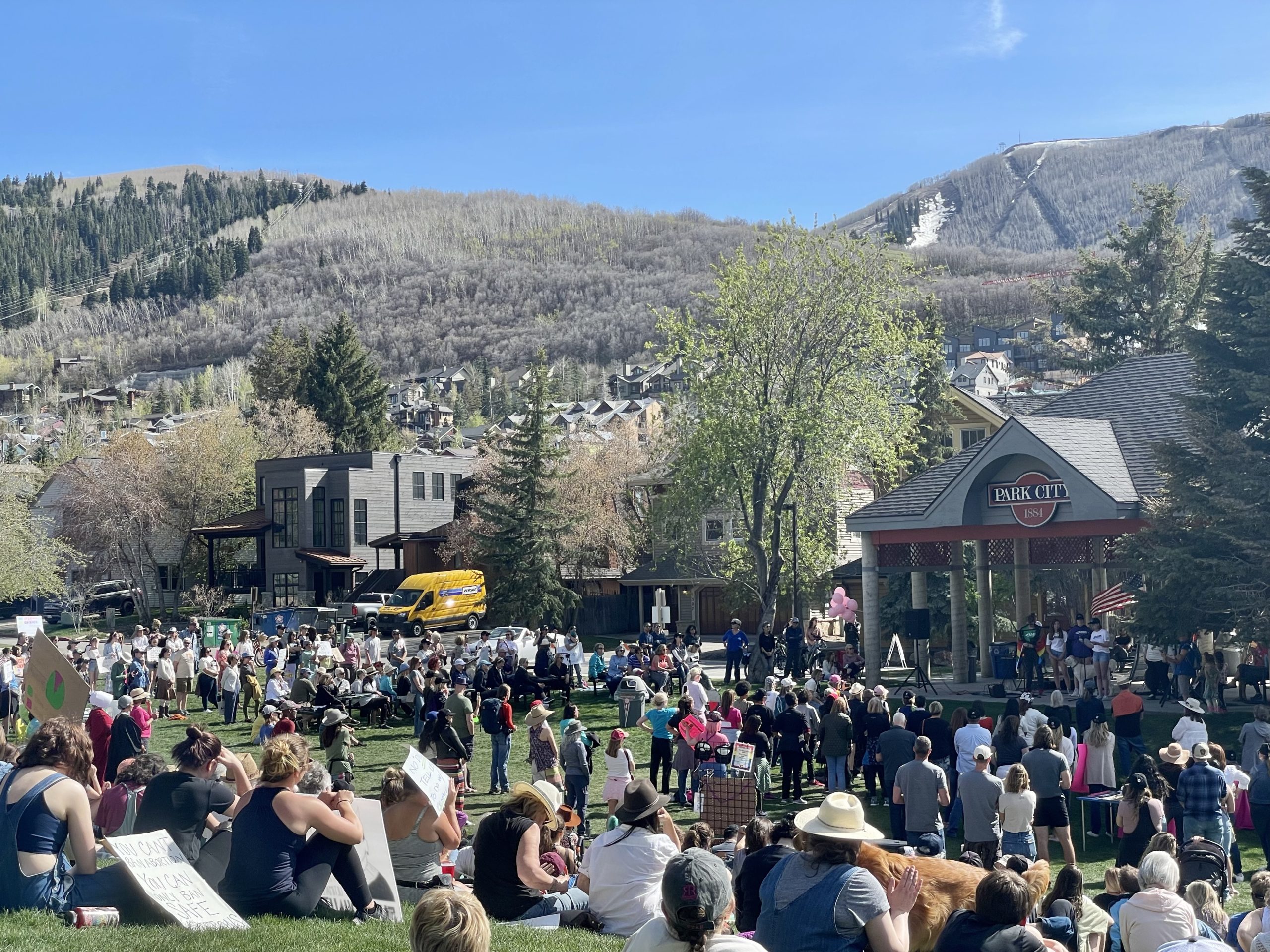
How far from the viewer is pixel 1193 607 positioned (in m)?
22.8

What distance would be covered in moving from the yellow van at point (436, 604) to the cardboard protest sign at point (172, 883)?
40.5 m

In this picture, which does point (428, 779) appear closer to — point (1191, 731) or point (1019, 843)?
point (1019, 843)

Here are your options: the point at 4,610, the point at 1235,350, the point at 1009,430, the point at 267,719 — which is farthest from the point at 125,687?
the point at 4,610

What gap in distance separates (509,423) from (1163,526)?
12029cm

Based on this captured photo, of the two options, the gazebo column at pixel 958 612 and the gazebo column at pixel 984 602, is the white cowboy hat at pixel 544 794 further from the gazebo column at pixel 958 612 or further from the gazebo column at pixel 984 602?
the gazebo column at pixel 984 602

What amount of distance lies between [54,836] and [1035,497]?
2257 centimetres

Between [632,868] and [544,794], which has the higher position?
[544,794]

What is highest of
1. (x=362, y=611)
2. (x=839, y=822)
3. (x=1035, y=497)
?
(x=1035, y=497)

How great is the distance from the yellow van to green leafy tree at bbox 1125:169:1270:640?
29.9 metres

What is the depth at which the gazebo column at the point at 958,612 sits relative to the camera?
97.3 feet

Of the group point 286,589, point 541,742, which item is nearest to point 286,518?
point 286,589

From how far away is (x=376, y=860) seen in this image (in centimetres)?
807

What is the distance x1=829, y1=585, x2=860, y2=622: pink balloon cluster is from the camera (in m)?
38.3

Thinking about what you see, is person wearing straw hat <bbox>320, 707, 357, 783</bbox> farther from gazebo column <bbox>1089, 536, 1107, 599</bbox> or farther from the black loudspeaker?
gazebo column <bbox>1089, 536, 1107, 599</bbox>
